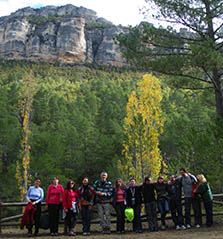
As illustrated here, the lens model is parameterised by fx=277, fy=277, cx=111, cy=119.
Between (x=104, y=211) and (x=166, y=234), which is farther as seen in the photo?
(x=104, y=211)

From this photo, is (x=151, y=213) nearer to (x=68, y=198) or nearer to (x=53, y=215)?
(x=68, y=198)

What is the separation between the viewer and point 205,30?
360 inches

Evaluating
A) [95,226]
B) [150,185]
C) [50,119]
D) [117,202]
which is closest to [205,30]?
[150,185]

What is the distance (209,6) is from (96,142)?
49.6 feet

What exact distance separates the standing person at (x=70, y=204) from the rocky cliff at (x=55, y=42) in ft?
269

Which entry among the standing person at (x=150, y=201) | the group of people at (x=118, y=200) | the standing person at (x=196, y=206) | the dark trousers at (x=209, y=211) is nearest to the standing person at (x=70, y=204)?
the group of people at (x=118, y=200)

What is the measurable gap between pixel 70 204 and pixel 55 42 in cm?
9121

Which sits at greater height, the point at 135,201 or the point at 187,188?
the point at 187,188

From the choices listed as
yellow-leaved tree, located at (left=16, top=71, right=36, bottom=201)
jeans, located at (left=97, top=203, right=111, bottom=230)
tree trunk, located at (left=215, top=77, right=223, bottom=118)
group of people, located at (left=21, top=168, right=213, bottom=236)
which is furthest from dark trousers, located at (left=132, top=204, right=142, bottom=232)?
yellow-leaved tree, located at (left=16, top=71, right=36, bottom=201)

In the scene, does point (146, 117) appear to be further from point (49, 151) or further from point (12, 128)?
point (12, 128)

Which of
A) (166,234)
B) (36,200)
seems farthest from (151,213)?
(36,200)

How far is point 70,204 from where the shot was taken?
6.45 m

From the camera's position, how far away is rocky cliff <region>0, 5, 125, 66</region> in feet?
289

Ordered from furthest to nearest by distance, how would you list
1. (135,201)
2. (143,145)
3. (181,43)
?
(143,145) → (181,43) → (135,201)
